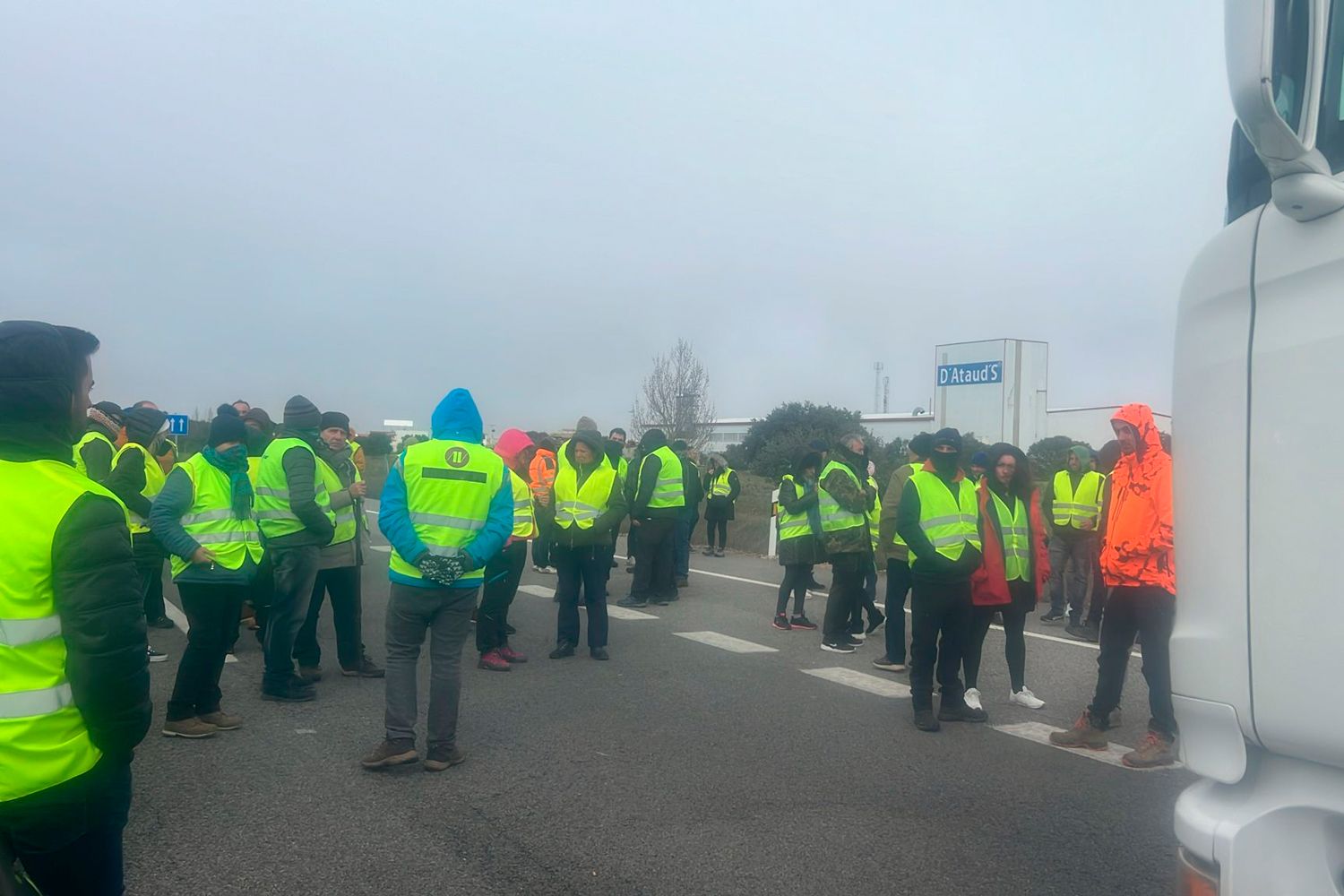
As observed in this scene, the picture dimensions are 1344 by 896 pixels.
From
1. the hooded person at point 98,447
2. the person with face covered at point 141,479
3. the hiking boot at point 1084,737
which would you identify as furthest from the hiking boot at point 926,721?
the hooded person at point 98,447

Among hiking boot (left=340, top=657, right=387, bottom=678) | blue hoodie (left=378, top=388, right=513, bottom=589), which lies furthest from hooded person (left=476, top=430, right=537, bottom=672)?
blue hoodie (left=378, top=388, right=513, bottom=589)

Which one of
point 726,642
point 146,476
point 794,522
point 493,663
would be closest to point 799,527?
point 794,522

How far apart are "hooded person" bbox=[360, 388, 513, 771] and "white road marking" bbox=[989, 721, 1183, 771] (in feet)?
11.6

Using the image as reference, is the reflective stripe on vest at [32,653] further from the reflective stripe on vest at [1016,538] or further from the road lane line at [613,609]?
the road lane line at [613,609]

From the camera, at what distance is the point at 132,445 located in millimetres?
8672

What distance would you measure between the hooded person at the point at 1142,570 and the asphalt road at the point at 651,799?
45 centimetres

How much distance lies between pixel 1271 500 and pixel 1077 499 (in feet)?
29.3

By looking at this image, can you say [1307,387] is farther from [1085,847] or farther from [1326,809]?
[1085,847]

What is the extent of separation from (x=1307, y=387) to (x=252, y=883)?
160 inches

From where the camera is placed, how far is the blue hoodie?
5645 millimetres

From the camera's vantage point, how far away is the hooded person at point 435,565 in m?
5.68

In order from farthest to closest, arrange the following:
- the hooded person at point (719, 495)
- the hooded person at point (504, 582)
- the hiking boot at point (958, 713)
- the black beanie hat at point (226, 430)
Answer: the hooded person at point (719, 495)
the hooded person at point (504, 582)
the hiking boot at point (958, 713)
the black beanie hat at point (226, 430)

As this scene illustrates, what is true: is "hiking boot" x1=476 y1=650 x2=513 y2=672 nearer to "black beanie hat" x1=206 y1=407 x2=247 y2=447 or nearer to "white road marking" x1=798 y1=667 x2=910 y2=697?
"white road marking" x1=798 y1=667 x2=910 y2=697

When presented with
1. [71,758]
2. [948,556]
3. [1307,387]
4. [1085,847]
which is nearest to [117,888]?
[71,758]
